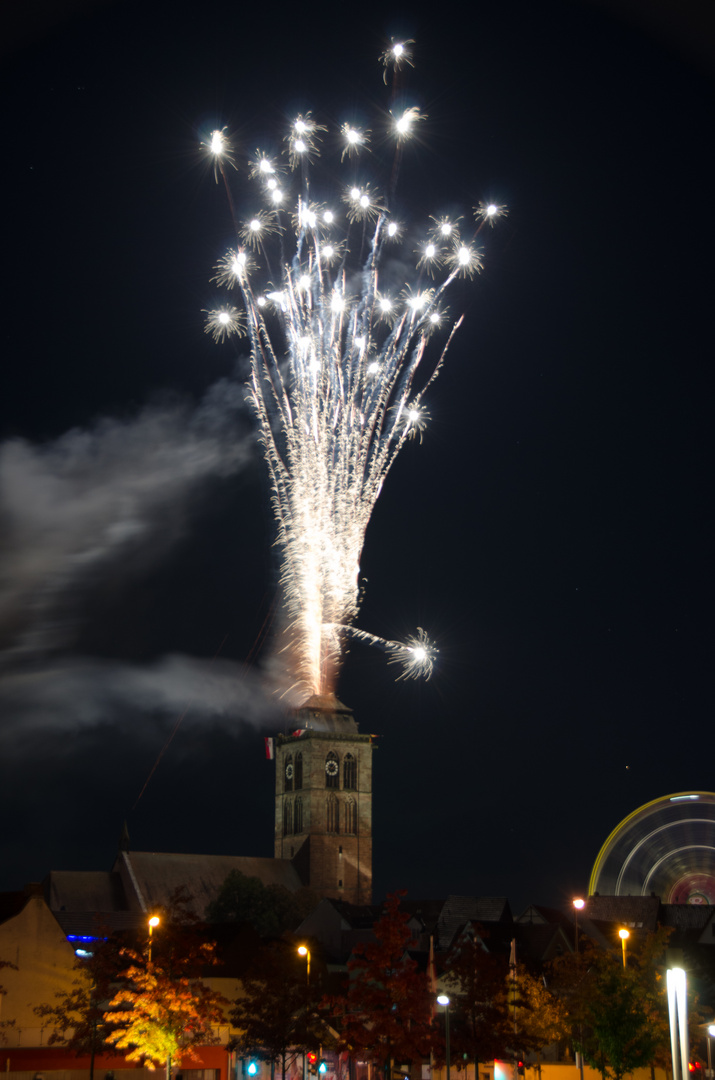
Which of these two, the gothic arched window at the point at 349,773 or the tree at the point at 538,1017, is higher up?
the gothic arched window at the point at 349,773

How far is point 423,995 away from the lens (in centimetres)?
4406

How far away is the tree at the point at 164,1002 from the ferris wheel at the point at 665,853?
35370 millimetres

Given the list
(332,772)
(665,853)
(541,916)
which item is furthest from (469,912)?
(332,772)

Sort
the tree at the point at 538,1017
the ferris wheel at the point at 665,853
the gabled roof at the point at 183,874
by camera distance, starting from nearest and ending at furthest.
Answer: the tree at the point at 538,1017 < the ferris wheel at the point at 665,853 < the gabled roof at the point at 183,874

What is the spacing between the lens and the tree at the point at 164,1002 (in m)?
41.3

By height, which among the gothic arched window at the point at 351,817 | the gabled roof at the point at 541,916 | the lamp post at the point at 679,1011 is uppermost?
the gothic arched window at the point at 351,817

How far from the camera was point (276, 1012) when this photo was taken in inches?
1944

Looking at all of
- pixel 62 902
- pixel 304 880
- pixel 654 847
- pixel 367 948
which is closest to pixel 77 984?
pixel 367 948

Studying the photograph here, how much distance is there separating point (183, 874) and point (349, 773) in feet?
81.3

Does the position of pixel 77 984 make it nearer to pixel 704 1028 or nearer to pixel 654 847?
pixel 704 1028

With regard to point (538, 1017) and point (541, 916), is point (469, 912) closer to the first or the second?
point (541, 916)

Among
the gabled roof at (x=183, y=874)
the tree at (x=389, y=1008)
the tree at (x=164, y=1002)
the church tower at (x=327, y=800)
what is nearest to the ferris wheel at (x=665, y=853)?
the tree at (x=389, y=1008)

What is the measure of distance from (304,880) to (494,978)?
8553cm

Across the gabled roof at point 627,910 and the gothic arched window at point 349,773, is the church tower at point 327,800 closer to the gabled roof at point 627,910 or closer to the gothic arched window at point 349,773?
the gothic arched window at point 349,773
